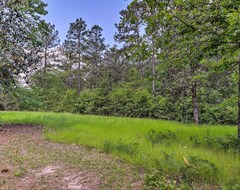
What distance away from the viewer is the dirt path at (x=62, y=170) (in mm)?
3424

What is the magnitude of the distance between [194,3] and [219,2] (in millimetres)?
390

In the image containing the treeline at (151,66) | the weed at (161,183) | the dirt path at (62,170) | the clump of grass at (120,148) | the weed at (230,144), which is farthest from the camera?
the weed at (230,144)

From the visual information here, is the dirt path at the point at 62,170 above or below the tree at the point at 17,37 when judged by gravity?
below

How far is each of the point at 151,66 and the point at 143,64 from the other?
Answer: 1.54 metres

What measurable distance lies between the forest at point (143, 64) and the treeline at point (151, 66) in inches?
0.8

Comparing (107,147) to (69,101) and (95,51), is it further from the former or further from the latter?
(95,51)

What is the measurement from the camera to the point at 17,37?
7543 mm

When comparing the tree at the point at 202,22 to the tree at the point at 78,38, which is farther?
the tree at the point at 78,38

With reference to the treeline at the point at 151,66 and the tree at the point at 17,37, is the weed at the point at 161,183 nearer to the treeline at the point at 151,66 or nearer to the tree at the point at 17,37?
the treeline at the point at 151,66

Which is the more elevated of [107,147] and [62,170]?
[107,147]

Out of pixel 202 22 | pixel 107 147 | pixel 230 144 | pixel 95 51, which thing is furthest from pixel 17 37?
pixel 95 51

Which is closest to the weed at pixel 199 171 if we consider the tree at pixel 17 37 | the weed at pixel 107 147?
the weed at pixel 107 147

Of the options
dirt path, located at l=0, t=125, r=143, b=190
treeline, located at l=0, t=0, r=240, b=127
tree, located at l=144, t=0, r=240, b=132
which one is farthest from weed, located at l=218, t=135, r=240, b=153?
dirt path, located at l=0, t=125, r=143, b=190

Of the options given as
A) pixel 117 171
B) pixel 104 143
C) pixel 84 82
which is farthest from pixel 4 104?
pixel 117 171
